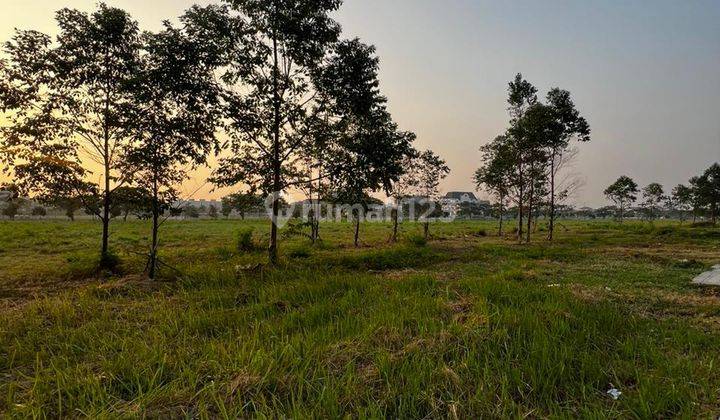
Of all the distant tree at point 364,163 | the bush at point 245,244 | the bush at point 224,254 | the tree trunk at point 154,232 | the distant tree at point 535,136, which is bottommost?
the bush at point 224,254

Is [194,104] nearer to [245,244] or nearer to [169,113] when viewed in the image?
[169,113]

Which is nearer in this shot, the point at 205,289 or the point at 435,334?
the point at 435,334

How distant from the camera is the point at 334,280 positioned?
7.90 meters

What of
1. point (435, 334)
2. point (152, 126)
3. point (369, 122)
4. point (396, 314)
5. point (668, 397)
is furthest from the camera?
point (369, 122)

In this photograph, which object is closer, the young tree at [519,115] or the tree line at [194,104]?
the tree line at [194,104]

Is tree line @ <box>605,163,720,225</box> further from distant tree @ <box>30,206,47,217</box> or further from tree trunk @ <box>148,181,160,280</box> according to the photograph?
distant tree @ <box>30,206,47,217</box>

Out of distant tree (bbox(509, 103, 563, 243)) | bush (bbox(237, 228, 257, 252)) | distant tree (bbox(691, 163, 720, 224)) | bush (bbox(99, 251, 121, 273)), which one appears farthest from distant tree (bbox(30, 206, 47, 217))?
distant tree (bbox(691, 163, 720, 224))

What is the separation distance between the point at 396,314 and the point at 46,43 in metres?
12.9

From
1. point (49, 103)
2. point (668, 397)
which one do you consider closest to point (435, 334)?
point (668, 397)

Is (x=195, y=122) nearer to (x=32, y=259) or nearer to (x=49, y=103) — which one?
(x=49, y=103)

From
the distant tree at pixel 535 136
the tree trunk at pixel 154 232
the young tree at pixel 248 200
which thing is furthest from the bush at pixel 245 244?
the distant tree at pixel 535 136

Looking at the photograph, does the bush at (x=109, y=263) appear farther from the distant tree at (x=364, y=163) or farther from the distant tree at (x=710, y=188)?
the distant tree at (x=710, y=188)

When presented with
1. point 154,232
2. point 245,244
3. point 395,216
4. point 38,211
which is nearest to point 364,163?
point 154,232

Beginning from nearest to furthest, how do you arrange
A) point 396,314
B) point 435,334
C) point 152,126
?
point 435,334, point 396,314, point 152,126
